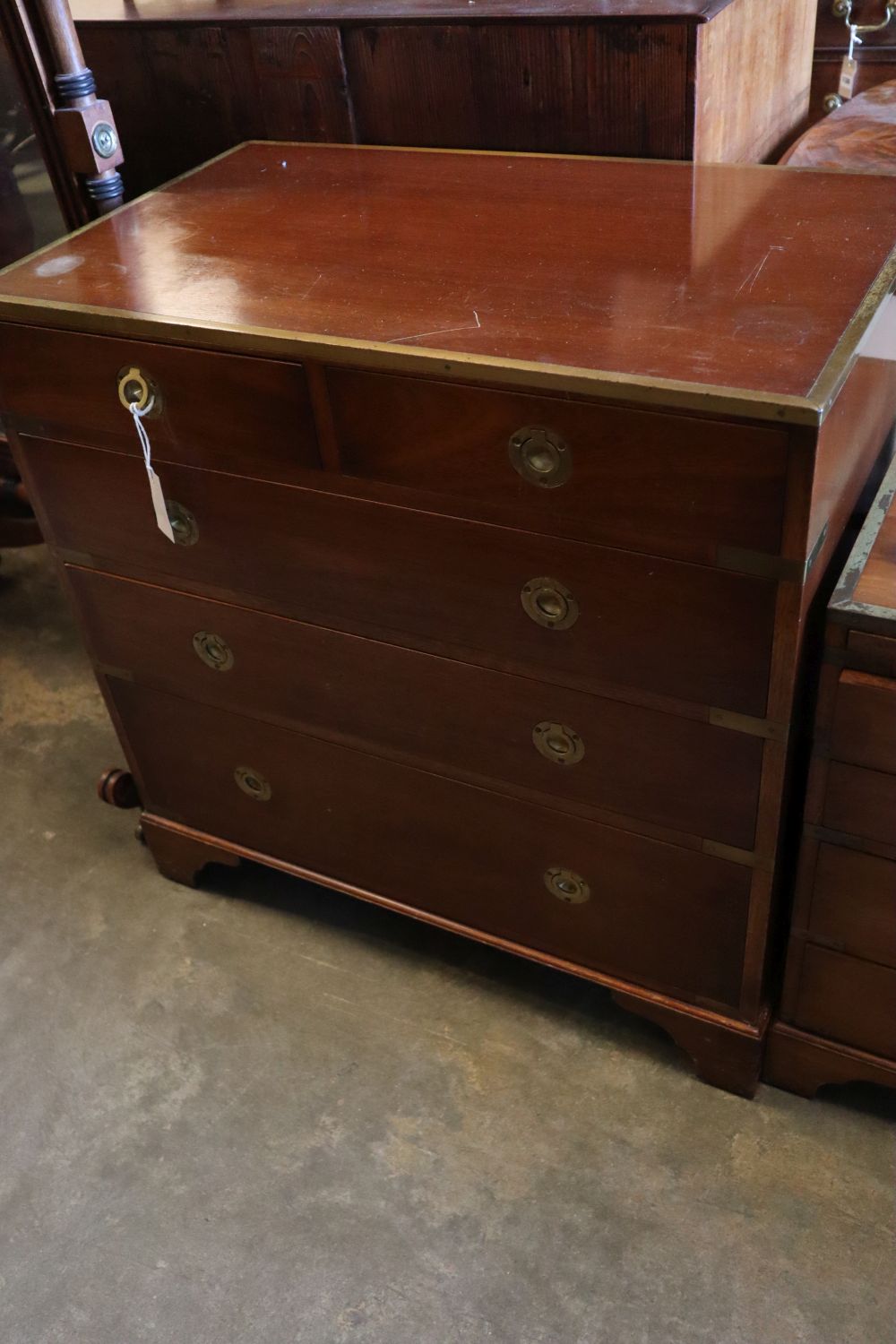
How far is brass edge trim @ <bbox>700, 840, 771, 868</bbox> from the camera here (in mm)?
1249

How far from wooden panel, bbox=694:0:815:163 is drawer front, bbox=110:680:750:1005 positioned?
830mm

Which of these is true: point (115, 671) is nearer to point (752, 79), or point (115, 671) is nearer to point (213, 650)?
point (213, 650)

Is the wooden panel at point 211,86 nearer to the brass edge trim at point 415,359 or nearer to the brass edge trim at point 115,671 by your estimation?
the brass edge trim at point 415,359

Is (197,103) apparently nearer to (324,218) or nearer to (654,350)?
(324,218)

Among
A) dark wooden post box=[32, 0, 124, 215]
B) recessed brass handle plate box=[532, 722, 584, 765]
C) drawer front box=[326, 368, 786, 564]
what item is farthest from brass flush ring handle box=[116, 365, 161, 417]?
recessed brass handle plate box=[532, 722, 584, 765]

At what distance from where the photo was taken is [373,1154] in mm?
1460

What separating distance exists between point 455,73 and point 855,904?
1.10 meters

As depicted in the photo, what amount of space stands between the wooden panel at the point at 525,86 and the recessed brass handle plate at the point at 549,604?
23.5 inches

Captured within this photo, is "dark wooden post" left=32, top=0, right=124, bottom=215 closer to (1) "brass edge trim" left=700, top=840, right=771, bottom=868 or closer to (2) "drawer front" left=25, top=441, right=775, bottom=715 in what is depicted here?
(2) "drawer front" left=25, top=441, right=775, bottom=715

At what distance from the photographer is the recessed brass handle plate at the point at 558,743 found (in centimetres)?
128

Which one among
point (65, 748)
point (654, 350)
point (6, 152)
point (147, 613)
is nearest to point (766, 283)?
point (654, 350)

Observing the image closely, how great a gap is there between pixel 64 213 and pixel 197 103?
0.24m

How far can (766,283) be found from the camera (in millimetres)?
1109

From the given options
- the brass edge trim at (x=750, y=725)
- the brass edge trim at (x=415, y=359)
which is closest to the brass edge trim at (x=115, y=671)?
the brass edge trim at (x=415, y=359)
